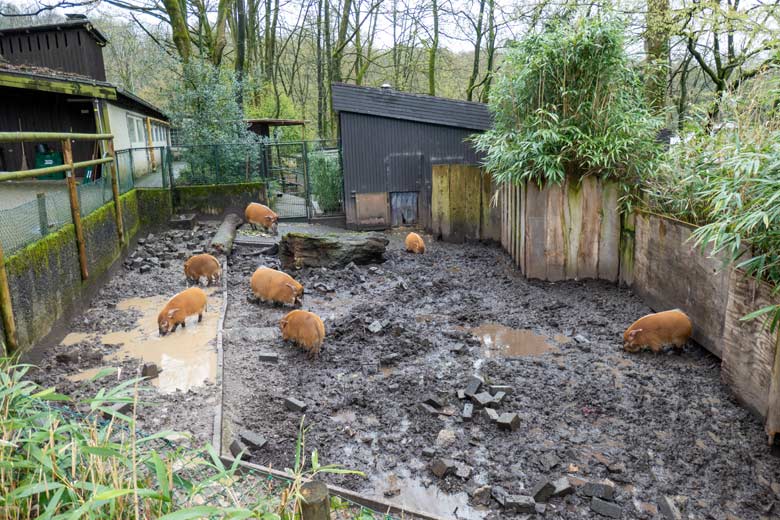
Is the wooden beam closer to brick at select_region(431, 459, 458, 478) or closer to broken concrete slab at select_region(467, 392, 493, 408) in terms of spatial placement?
broken concrete slab at select_region(467, 392, 493, 408)

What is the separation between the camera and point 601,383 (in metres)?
5.09

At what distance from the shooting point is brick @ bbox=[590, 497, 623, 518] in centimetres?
339

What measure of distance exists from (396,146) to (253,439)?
10.3 metres

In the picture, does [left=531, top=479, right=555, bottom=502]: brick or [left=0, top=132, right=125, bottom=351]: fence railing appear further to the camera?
[left=0, top=132, right=125, bottom=351]: fence railing

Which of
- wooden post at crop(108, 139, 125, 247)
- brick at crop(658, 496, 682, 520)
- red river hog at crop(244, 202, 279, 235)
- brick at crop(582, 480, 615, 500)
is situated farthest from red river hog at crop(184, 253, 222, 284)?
brick at crop(658, 496, 682, 520)

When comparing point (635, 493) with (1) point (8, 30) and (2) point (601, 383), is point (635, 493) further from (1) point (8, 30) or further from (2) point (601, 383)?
(1) point (8, 30)

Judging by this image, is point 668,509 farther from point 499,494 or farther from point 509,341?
point 509,341

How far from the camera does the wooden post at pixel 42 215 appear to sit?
586cm

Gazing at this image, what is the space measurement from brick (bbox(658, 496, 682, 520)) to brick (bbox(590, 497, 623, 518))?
0.28 metres

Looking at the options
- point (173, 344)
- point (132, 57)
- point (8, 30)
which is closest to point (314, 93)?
point (132, 57)

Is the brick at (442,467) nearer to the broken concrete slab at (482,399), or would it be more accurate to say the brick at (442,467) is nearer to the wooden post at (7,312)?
A: the broken concrete slab at (482,399)

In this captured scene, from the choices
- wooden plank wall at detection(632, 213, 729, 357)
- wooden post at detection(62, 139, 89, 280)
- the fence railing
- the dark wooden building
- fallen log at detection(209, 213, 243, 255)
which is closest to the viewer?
the fence railing

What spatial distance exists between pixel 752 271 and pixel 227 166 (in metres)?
11.9

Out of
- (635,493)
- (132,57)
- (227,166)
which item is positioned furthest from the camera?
(132,57)
